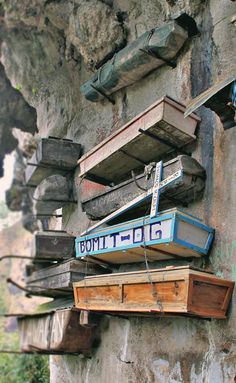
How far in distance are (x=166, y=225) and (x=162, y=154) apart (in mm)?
940

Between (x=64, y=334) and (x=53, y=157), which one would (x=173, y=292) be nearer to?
(x=64, y=334)

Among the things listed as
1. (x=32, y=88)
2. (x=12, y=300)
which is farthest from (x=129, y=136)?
(x=12, y=300)

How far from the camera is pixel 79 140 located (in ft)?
18.0

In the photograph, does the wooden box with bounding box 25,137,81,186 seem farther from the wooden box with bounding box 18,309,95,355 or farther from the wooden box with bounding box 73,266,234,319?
the wooden box with bounding box 73,266,234,319

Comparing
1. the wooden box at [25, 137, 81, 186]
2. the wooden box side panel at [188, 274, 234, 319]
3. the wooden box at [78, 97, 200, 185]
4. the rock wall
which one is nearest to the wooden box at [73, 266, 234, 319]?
the wooden box side panel at [188, 274, 234, 319]

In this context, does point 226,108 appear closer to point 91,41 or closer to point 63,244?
point 91,41

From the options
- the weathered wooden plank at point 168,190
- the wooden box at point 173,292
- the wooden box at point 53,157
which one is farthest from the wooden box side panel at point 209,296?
the wooden box at point 53,157

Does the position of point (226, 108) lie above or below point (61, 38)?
below

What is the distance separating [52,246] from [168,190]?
2.14 m

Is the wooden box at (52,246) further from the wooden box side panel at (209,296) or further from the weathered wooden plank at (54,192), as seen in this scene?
the wooden box side panel at (209,296)

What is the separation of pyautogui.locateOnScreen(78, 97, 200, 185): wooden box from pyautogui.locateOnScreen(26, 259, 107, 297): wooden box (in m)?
0.99

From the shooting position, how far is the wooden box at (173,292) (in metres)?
2.72

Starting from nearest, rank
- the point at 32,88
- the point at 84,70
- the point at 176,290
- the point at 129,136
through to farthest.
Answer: the point at 176,290 → the point at 129,136 → the point at 84,70 → the point at 32,88

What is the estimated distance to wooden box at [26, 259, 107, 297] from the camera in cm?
456
